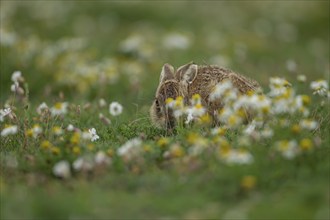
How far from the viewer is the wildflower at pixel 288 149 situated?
6.17 meters

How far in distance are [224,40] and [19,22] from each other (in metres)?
5.15

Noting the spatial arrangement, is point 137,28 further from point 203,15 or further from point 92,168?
point 92,168

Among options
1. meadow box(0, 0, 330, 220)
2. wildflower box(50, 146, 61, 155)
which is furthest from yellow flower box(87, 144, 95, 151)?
wildflower box(50, 146, 61, 155)

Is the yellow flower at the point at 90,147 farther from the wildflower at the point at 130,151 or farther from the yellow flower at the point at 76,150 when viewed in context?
the wildflower at the point at 130,151

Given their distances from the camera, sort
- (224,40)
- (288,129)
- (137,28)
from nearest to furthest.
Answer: (288,129)
(224,40)
(137,28)

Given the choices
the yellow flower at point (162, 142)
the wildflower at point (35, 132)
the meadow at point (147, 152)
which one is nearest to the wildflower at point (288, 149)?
the meadow at point (147, 152)

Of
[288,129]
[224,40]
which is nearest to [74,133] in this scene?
[288,129]

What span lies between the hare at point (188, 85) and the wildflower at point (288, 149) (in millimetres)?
2224

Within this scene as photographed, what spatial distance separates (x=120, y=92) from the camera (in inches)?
510

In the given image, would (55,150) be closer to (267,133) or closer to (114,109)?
(114,109)

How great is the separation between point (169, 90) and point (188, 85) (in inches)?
19.2

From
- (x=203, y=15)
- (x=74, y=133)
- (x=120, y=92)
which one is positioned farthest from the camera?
(x=203, y=15)

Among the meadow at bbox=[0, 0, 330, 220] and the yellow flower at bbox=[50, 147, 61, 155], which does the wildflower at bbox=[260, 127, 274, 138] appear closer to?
the meadow at bbox=[0, 0, 330, 220]

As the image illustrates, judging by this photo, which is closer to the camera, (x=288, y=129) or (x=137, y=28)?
(x=288, y=129)
